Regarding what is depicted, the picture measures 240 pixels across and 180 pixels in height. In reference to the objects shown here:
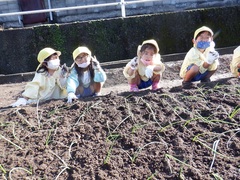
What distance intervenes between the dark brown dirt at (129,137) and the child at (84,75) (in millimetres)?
514

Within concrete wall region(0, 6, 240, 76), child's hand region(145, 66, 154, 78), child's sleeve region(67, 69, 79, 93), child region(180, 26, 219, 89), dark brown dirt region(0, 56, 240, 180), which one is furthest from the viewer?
concrete wall region(0, 6, 240, 76)

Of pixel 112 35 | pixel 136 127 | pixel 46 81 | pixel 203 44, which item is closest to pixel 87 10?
pixel 112 35

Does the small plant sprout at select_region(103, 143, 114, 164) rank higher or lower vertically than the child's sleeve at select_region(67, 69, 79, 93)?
lower

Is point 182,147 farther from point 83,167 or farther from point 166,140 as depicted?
point 83,167

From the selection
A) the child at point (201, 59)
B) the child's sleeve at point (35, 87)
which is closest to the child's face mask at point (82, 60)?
the child's sleeve at point (35, 87)

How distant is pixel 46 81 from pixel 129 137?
6.37 ft

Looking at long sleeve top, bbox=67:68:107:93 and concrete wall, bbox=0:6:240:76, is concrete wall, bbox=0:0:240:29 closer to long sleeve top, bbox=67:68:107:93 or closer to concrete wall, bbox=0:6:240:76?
concrete wall, bbox=0:6:240:76

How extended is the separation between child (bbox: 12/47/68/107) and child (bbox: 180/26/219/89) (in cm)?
159

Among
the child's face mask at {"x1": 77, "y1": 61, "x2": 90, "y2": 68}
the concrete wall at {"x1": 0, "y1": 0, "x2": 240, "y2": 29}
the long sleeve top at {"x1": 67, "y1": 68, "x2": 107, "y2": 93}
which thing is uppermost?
the concrete wall at {"x1": 0, "y1": 0, "x2": 240, "y2": 29}

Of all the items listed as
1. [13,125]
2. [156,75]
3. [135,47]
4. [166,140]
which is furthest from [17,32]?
[166,140]

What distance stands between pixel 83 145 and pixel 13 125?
0.87 metres

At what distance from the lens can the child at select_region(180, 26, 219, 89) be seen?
487 cm

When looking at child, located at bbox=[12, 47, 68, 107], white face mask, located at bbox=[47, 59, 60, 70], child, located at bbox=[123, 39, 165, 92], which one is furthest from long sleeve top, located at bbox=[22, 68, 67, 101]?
child, located at bbox=[123, 39, 165, 92]

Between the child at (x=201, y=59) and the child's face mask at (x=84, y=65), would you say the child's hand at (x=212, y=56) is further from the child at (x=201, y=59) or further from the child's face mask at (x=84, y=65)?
the child's face mask at (x=84, y=65)
